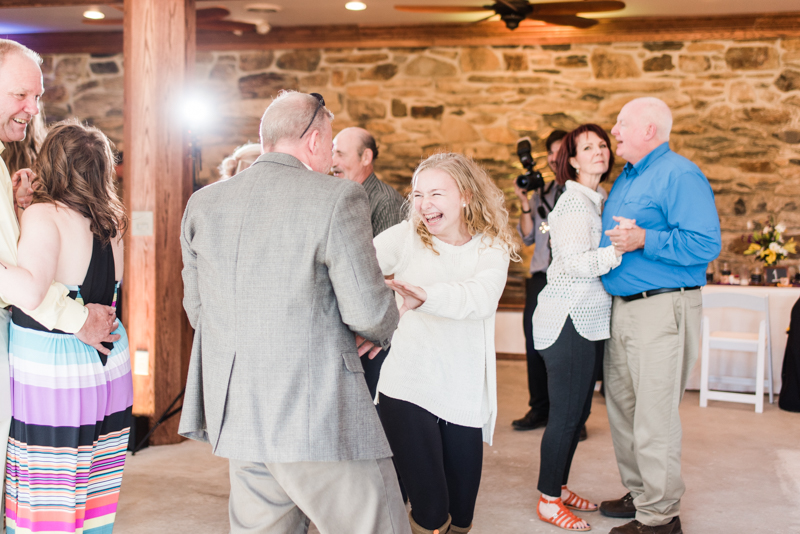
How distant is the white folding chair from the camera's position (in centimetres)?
466

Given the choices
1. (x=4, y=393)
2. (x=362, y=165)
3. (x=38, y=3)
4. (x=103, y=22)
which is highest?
(x=103, y=22)

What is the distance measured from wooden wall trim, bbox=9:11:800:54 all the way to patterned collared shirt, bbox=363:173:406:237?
399cm

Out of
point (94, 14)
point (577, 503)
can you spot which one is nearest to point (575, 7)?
point (577, 503)

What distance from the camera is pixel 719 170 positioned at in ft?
21.0

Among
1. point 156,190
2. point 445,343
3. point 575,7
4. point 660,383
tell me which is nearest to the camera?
point 445,343

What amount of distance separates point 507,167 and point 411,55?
4.82 feet

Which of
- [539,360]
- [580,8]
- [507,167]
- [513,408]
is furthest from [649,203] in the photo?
[507,167]

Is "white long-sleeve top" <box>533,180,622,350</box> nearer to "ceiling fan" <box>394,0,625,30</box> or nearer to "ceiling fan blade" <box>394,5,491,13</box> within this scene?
"ceiling fan" <box>394,0,625,30</box>

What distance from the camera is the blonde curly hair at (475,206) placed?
84.9 inches

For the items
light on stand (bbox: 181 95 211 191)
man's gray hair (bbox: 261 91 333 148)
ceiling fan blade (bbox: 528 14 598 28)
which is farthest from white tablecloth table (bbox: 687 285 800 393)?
man's gray hair (bbox: 261 91 333 148)

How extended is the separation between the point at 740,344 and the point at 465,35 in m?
3.78

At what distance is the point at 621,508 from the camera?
284cm

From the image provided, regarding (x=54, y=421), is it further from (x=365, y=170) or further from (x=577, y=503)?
(x=577, y=503)

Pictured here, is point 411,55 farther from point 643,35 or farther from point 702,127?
point 702,127
